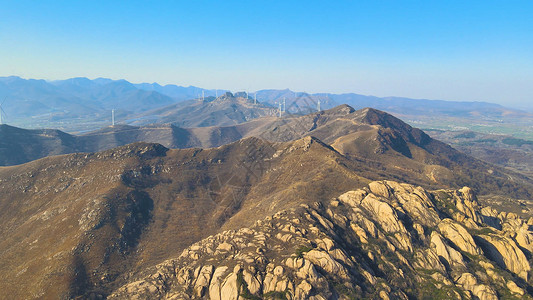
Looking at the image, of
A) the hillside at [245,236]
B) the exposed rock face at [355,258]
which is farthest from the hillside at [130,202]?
the exposed rock face at [355,258]

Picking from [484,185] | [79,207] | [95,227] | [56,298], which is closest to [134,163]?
[79,207]

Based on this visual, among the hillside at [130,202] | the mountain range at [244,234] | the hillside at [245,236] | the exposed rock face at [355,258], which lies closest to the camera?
the exposed rock face at [355,258]

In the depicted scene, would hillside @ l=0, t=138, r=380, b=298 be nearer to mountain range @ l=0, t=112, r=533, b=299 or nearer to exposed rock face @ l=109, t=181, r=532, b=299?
mountain range @ l=0, t=112, r=533, b=299

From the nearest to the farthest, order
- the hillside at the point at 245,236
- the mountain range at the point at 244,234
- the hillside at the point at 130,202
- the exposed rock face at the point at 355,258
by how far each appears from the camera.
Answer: the exposed rock face at the point at 355,258 < the mountain range at the point at 244,234 < the hillside at the point at 245,236 < the hillside at the point at 130,202

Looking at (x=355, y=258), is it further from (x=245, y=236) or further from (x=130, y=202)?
(x=130, y=202)

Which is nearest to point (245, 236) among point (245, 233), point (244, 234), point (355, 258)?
point (244, 234)

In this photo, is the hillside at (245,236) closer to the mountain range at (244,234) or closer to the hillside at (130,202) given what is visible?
the mountain range at (244,234)

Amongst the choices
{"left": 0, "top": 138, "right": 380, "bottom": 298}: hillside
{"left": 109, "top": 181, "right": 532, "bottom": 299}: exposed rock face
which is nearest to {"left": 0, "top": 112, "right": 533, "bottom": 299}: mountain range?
{"left": 109, "top": 181, "right": 532, "bottom": 299}: exposed rock face

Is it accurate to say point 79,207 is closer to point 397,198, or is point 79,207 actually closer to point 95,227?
point 95,227
